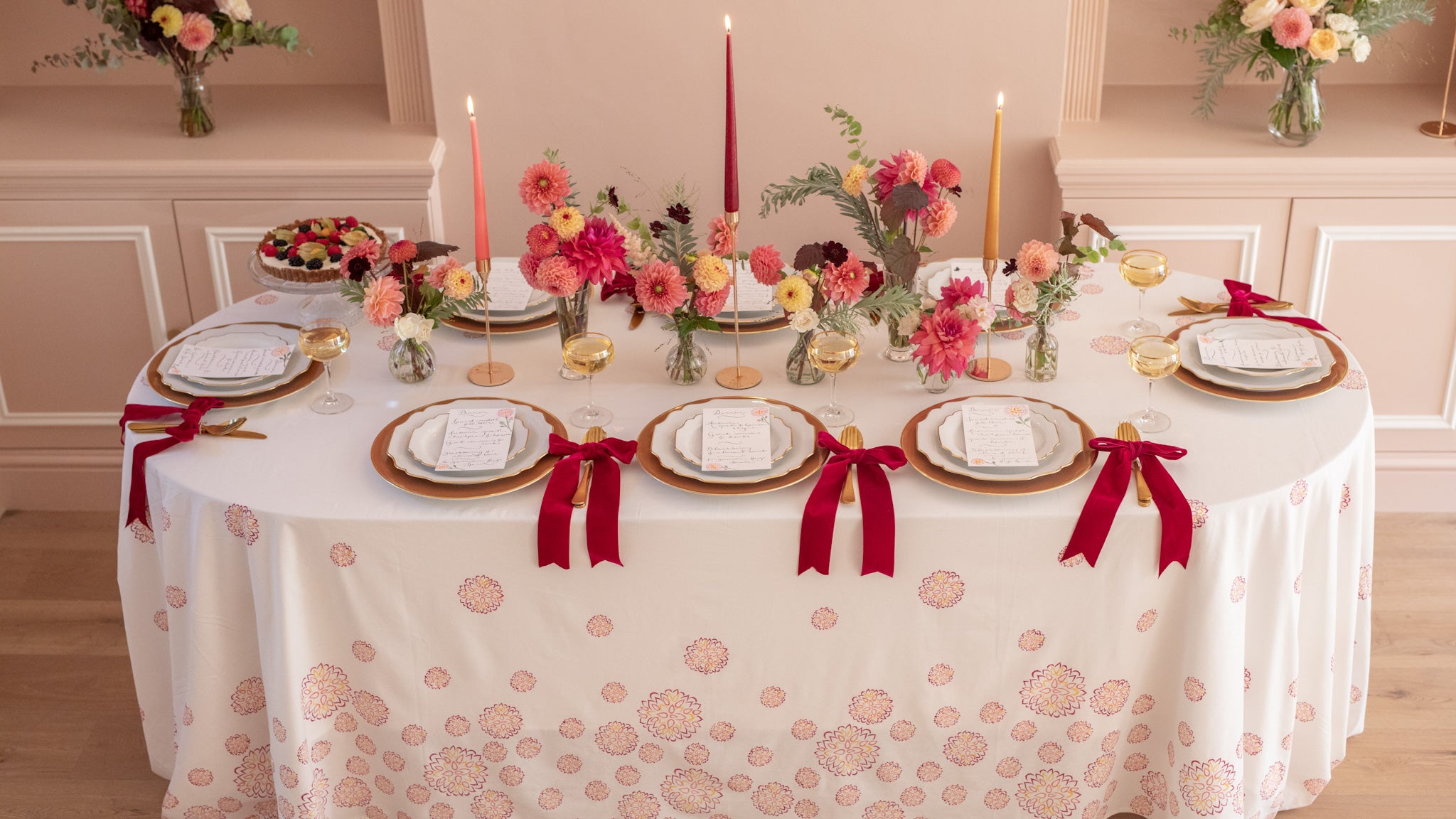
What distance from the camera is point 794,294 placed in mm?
1928

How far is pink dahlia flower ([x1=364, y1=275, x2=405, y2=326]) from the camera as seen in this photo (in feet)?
6.60

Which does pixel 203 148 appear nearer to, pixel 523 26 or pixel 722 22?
pixel 523 26

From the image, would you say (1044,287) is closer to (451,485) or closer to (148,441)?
(451,485)

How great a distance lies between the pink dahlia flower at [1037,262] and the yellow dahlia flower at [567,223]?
2.25 ft

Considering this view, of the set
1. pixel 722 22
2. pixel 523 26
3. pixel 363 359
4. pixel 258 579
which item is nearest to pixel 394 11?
pixel 523 26

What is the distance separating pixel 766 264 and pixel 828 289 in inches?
4.0

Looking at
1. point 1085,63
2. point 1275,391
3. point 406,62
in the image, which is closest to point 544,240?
point 1275,391

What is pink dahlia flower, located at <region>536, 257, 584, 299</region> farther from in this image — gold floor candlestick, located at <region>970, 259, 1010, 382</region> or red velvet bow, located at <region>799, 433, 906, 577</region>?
gold floor candlestick, located at <region>970, 259, 1010, 382</region>

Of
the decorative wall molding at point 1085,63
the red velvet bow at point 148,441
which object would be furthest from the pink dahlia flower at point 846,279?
the decorative wall molding at point 1085,63

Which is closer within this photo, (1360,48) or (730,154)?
(730,154)

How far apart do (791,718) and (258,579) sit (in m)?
0.82

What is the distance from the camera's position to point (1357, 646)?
2.23 meters

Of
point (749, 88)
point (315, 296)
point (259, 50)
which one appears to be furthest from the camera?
point (259, 50)

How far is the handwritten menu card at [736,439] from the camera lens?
184cm
